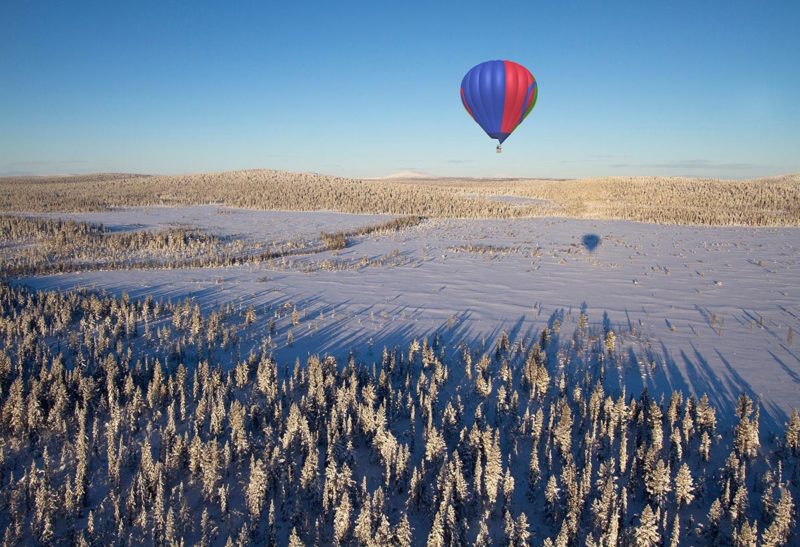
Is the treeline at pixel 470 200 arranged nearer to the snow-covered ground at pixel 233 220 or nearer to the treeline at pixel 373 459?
the snow-covered ground at pixel 233 220

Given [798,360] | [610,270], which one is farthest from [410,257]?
[798,360]

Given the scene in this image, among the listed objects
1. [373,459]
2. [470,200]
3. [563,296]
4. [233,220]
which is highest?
[470,200]

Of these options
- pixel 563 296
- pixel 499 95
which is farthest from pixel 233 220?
pixel 563 296

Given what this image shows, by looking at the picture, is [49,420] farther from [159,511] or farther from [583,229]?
[583,229]

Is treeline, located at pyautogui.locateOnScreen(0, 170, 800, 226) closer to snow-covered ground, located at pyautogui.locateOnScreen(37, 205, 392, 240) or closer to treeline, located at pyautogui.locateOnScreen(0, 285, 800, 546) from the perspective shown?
snow-covered ground, located at pyautogui.locateOnScreen(37, 205, 392, 240)

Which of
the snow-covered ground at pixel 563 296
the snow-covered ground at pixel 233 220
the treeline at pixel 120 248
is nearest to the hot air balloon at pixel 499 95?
the snow-covered ground at pixel 563 296

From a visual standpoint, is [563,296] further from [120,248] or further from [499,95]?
[120,248]
